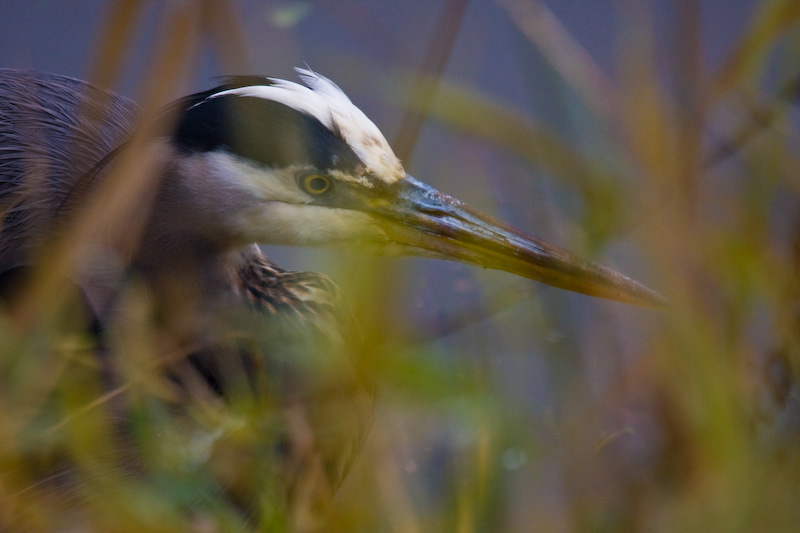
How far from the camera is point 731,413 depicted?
27.7 inches

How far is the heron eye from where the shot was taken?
1313 millimetres

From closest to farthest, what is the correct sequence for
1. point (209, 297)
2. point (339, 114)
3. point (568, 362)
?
1. point (568, 362)
2. point (339, 114)
3. point (209, 297)

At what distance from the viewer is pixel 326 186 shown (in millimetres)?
1329

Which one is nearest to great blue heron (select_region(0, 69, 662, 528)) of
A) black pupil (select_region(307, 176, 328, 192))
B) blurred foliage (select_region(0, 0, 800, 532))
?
black pupil (select_region(307, 176, 328, 192))

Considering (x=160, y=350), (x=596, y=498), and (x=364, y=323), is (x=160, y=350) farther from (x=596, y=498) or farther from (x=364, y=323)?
(x=596, y=498)

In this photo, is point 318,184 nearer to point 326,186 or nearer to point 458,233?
point 326,186

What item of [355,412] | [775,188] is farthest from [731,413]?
[355,412]

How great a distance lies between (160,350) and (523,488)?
64cm

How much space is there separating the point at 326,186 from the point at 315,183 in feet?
0.06

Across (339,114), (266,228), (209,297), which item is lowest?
(209,297)

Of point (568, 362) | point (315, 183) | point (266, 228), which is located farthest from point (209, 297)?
point (568, 362)

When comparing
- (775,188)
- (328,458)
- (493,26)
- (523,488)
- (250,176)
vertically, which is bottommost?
(328,458)

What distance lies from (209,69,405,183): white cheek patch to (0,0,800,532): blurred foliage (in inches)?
6.3

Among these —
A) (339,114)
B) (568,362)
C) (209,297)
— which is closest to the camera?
(568,362)
